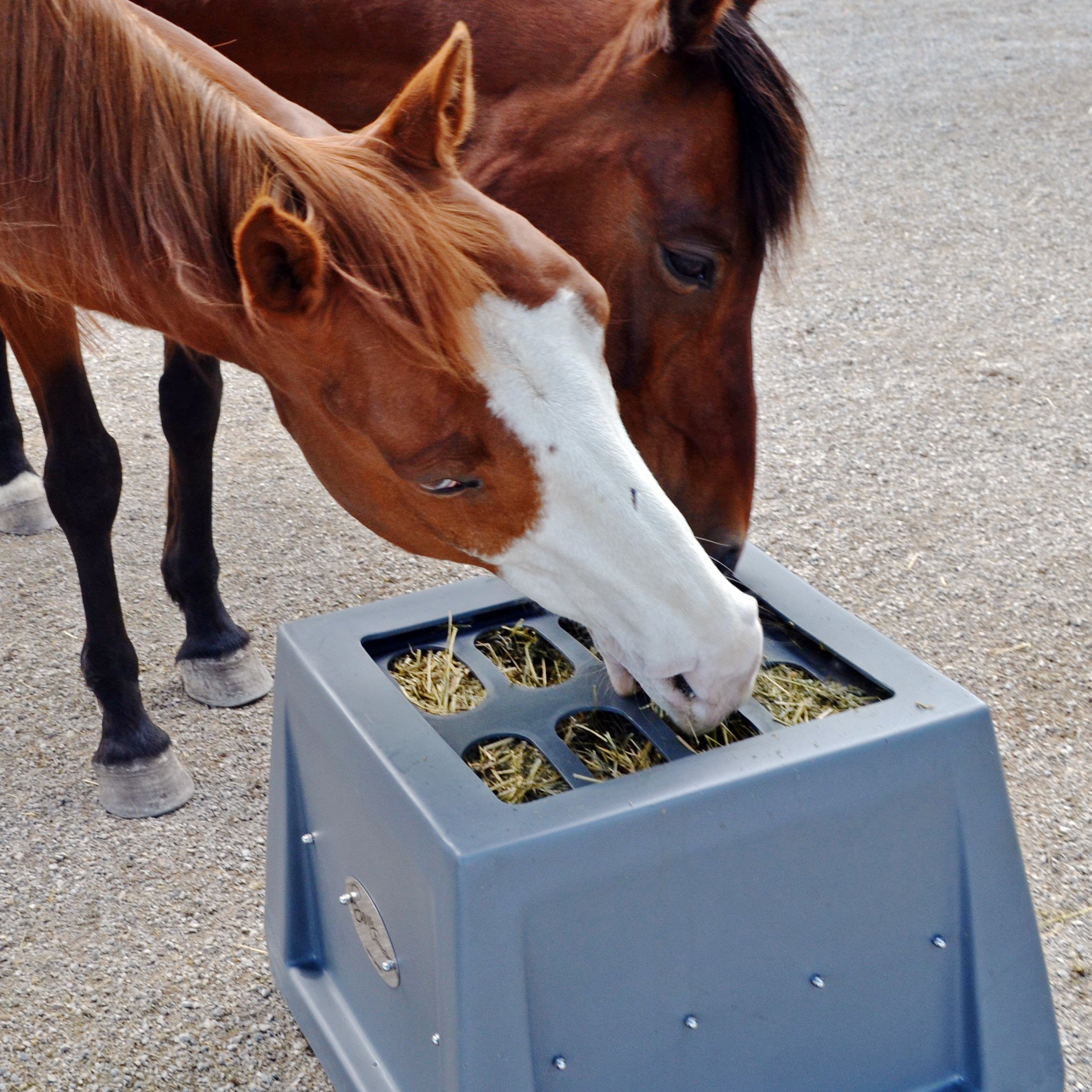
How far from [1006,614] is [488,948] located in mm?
1708

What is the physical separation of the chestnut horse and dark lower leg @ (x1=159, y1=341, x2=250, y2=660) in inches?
23.2

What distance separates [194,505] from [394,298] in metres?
1.16

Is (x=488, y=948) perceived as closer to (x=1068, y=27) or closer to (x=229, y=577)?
(x=229, y=577)

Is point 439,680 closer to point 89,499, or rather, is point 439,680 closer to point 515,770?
point 515,770

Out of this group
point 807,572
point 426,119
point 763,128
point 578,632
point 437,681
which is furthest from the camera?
point 807,572

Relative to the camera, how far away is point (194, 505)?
85.0 inches

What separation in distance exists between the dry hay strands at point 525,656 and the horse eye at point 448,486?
31 centimetres

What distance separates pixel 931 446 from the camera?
3.12 m

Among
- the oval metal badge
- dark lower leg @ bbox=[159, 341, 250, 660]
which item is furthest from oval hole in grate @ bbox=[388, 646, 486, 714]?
dark lower leg @ bbox=[159, 341, 250, 660]

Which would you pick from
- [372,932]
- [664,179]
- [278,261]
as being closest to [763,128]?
[664,179]

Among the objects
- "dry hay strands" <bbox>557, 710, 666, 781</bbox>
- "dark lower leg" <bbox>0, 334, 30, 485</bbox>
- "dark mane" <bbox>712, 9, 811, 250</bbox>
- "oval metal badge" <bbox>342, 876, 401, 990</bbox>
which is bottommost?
"dark lower leg" <bbox>0, 334, 30, 485</bbox>

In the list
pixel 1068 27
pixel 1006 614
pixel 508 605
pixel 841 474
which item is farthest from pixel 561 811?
pixel 1068 27

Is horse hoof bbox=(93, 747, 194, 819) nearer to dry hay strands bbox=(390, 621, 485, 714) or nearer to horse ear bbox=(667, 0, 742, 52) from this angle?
dry hay strands bbox=(390, 621, 485, 714)

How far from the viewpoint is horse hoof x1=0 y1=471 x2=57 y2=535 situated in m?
2.76
